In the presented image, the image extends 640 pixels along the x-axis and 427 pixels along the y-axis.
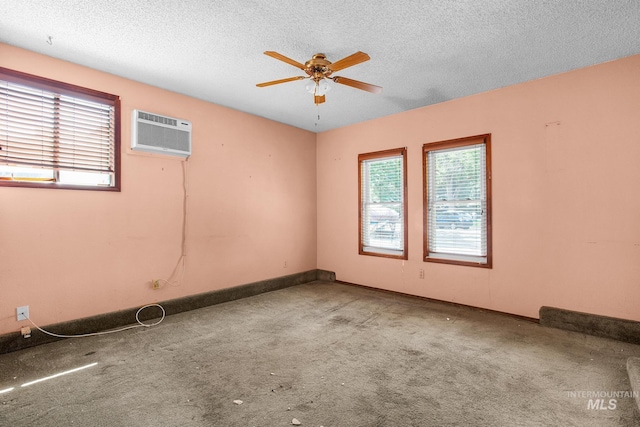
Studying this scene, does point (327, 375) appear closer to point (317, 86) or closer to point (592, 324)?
point (317, 86)

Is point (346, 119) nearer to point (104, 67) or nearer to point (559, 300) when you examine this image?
point (104, 67)

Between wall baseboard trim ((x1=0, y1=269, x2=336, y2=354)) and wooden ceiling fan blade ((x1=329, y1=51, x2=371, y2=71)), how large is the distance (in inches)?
127

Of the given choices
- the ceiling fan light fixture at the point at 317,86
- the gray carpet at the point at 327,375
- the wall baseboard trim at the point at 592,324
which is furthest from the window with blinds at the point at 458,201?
the ceiling fan light fixture at the point at 317,86

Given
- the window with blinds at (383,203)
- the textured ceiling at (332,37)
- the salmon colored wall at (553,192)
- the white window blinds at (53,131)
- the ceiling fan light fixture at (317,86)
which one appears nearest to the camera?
the textured ceiling at (332,37)

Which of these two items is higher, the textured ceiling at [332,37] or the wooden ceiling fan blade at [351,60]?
the textured ceiling at [332,37]

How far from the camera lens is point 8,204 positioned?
8.86 feet

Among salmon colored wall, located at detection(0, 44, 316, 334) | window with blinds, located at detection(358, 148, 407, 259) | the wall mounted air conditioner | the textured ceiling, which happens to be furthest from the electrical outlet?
window with blinds, located at detection(358, 148, 407, 259)

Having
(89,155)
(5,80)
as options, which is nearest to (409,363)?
(89,155)

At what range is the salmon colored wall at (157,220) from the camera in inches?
111

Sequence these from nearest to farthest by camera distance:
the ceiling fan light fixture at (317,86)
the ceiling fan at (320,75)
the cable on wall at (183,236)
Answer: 1. the ceiling fan at (320,75)
2. the ceiling fan light fixture at (317,86)
3. the cable on wall at (183,236)

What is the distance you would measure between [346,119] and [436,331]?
3.35m

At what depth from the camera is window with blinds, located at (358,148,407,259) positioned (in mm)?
4617

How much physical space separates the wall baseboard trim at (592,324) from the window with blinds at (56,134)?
16.2 feet

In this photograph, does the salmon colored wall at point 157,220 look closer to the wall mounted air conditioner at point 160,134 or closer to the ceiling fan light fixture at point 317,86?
the wall mounted air conditioner at point 160,134
